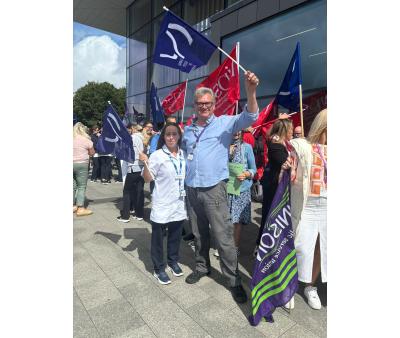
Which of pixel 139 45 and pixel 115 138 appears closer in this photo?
pixel 115 138

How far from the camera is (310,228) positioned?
2.70 meters

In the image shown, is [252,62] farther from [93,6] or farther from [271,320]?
[93,6]

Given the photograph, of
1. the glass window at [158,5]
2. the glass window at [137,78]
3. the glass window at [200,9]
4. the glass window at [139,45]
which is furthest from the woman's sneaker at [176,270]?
the glass window at [139,45]

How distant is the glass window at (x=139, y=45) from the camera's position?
20.4 meters

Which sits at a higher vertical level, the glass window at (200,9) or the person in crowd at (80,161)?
the glass window at (200,9)

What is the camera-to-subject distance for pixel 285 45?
8594 millimetres

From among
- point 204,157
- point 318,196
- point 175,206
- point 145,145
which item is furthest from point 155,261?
point 145,145

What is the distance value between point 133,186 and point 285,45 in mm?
6447

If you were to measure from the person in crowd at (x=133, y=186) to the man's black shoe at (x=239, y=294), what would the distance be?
123 inches

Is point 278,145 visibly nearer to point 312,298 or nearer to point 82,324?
point 312,298

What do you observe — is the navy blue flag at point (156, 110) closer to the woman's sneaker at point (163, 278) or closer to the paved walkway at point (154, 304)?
the paved walkway at point (154, 304)

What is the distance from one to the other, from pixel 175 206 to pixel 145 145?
3.15 metres

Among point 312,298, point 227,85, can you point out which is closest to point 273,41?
point 227,85

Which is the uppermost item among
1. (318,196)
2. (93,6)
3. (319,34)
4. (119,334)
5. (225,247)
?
(93,6)
